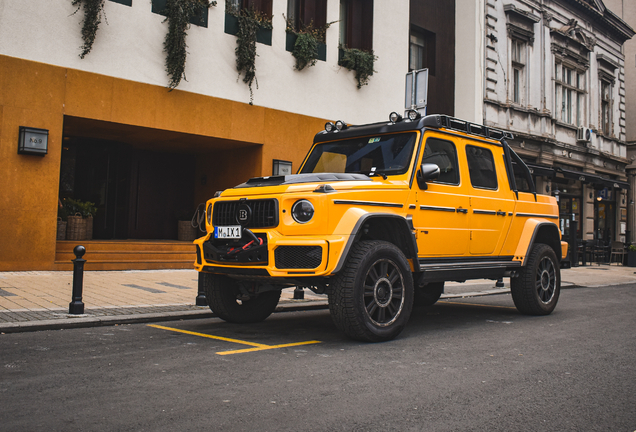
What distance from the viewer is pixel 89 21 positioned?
38.7ft

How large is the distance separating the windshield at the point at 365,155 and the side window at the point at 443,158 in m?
0.24

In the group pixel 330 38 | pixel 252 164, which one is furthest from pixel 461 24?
pixel 252 164

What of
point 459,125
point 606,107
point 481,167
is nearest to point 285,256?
point 459,125

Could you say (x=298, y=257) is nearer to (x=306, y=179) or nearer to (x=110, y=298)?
(x=306, y=179)

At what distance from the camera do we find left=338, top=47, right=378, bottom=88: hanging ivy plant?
53.9ft

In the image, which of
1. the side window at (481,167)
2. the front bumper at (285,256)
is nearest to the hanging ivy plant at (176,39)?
the side window at (481,167)

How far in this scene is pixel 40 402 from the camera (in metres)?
3.67

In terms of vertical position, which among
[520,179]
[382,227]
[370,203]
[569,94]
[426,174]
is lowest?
[382,227]

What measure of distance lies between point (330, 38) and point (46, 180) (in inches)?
335

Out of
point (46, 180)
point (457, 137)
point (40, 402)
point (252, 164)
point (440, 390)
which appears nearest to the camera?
point (40, 402)

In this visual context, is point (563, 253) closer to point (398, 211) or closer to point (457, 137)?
point (457, 137)

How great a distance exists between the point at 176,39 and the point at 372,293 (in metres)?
9.41

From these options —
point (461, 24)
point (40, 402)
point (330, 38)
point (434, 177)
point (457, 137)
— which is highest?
point (461, 24)

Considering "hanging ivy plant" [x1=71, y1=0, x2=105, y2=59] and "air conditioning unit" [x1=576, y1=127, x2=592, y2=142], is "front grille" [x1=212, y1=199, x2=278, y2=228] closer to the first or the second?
"hanging ivy plant" [x1=71, y1=0, x2=105, y2=59]
